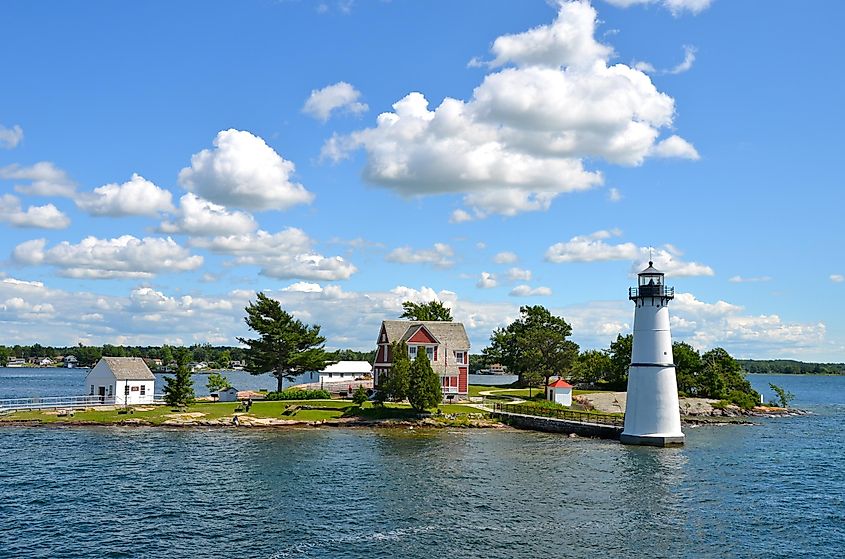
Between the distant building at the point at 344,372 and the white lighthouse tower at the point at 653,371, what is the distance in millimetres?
61655

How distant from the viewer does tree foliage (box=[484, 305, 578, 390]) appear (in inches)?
3925

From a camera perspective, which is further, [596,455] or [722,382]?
[722,382]

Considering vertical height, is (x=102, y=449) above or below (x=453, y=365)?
below

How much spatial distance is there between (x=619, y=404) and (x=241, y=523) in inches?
2658

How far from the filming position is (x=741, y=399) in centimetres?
10188

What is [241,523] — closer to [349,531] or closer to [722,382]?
[349,531]

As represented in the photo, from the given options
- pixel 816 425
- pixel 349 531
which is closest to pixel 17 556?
pixel 349 531

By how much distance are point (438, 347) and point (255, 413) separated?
23.7m

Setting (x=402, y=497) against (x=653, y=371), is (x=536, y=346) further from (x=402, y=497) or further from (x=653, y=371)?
(x=402, y=497)

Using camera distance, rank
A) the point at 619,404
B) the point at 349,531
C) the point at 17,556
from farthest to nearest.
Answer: the point at 619,404, the point at 349,531, the point at 17,556

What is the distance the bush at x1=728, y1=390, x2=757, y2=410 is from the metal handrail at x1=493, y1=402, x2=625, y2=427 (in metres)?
34.7

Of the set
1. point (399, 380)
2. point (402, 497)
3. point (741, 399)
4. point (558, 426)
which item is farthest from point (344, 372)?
point (402, 497)

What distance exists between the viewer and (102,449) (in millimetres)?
54781

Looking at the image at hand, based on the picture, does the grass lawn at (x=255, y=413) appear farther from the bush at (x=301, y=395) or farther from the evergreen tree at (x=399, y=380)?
the bush at (x=301, y=395)
